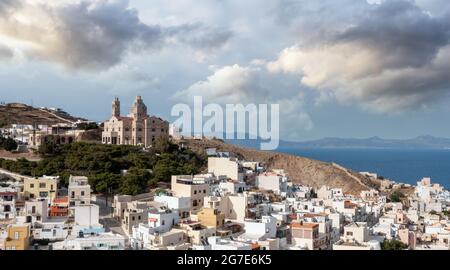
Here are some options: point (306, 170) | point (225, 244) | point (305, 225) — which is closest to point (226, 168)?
point (305, 225)

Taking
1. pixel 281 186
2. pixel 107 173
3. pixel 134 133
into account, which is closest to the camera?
pixel 107 173

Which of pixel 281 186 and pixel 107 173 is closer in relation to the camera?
pixel 107 173

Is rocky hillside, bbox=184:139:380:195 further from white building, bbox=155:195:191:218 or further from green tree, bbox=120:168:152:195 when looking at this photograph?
white building, bbox=155:195:191:218

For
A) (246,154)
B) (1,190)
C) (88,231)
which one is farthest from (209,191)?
(246,154)

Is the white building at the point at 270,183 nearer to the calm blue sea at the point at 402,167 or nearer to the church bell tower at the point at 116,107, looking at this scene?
the church bell tower at the point at 116,107

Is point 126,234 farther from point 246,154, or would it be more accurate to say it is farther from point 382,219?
point 246,154

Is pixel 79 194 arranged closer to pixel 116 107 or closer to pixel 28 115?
pixel 116 107

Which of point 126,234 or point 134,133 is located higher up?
point 134,133

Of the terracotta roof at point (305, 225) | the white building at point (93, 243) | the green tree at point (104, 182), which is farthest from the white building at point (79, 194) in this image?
the terracotta roof at point (305, 225)
